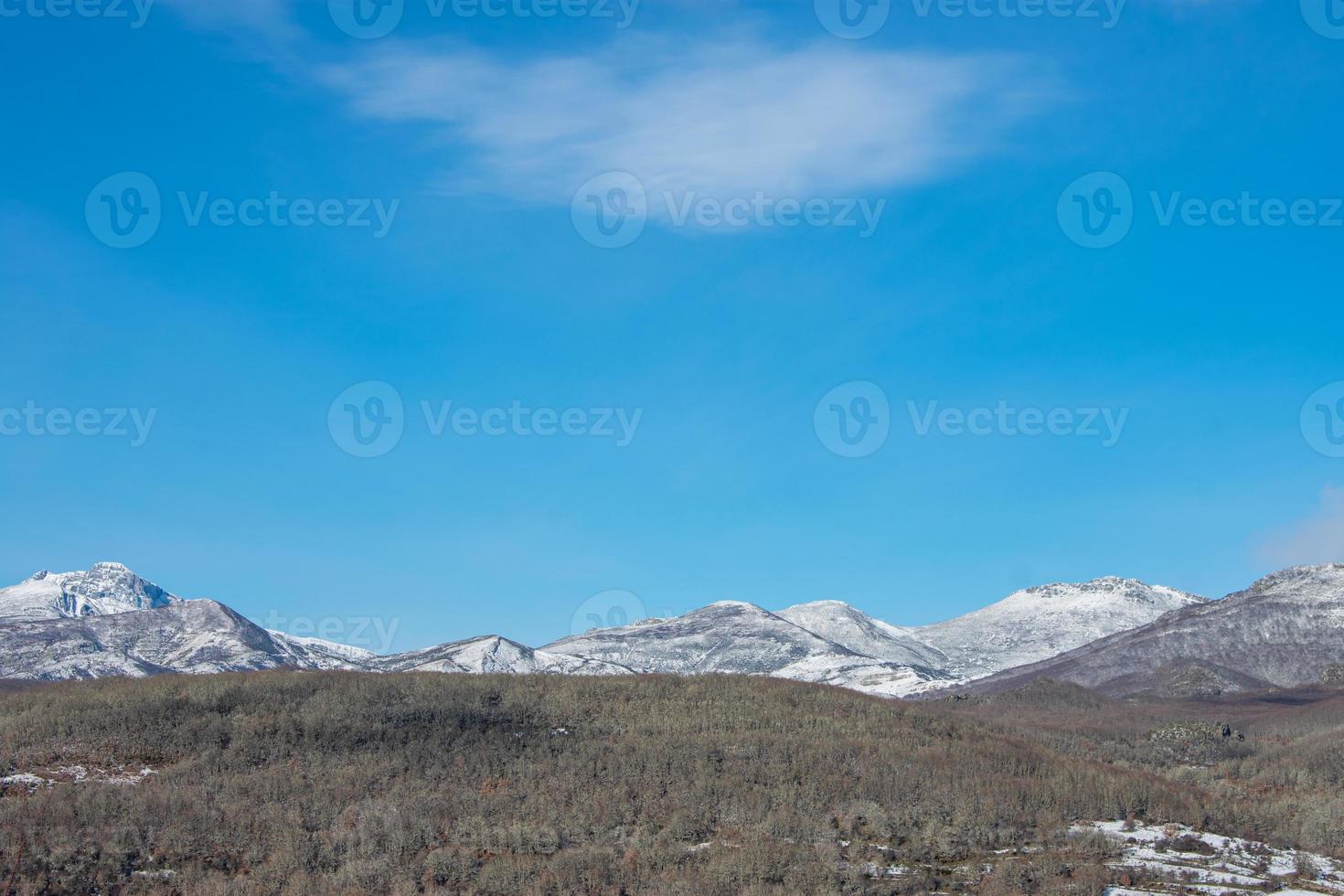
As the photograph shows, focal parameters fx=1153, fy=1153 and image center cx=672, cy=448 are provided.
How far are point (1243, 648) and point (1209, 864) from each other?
17167 centimetres

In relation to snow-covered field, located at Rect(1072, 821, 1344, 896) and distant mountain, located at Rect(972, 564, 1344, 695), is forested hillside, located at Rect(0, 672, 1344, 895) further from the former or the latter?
distant mountain, located at Rect(972, 564, 1344, 695)

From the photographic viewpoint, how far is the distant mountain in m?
170

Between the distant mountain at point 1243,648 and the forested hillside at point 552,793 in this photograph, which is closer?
the forested hillside at point 552,793

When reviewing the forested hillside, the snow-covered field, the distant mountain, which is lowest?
the snow-covered field

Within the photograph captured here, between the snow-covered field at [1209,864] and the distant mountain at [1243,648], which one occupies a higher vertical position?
the distant mountain at [1243,648]

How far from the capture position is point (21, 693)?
47.2m

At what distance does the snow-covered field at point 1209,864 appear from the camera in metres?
28.9

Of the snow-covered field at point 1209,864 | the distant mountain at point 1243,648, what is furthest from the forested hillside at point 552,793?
the distant mountain at point 1243,648

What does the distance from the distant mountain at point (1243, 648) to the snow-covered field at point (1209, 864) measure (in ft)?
447

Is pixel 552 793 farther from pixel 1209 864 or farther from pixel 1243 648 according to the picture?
pixel 1243 648

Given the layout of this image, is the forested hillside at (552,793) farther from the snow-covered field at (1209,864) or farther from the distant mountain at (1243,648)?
the distant mountain at (1243,648)

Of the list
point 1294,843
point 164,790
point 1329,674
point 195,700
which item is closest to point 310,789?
point 164,790

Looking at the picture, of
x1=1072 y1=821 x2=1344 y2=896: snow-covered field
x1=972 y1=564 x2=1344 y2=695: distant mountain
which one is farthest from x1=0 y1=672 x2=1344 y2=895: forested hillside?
x1=972 y1=564 x2=1344 y2=695: distant mountain

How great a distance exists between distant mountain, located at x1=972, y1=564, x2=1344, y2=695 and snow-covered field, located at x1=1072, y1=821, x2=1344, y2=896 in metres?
136
